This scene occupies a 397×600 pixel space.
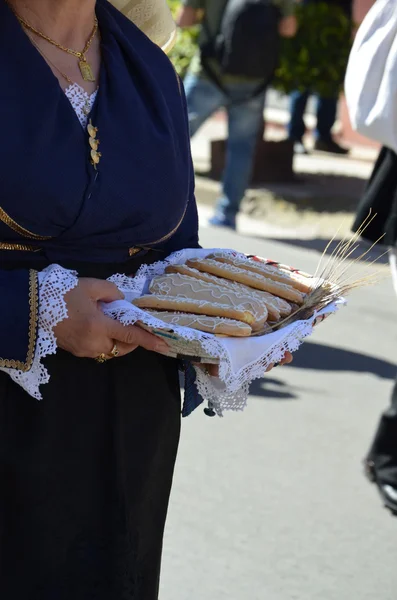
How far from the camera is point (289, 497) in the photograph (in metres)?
3.91

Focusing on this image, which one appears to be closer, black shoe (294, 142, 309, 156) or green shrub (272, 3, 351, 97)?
green shrub (272, 3, 351, 97)

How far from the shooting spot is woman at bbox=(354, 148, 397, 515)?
3.64 metres

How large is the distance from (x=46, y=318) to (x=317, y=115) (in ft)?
36.8

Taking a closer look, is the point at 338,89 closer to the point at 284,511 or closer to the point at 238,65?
the point at 238,65

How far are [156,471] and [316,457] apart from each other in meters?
2.21

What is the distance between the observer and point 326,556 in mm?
3541

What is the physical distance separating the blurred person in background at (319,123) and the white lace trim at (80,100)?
9.60m

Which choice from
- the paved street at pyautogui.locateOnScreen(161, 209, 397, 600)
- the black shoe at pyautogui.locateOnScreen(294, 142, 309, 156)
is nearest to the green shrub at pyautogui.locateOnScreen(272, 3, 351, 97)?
the black shoe at pyautogui.locateOnScreen(294, 142, 309, 156)

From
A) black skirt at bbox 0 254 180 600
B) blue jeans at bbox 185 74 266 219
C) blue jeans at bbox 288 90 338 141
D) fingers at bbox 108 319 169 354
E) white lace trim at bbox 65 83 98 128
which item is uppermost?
white lace trim at bbox 65 83 98 128

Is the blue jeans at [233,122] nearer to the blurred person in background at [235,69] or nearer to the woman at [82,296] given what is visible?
the blurred person in background at [235,69]

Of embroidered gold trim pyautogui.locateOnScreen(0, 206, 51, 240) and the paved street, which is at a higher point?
embroidered gold trim pyautogui.locateOnScreen(0, 206, 51, 240)

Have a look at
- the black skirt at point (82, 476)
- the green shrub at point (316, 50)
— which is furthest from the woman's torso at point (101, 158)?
the green shrub at point (316, 50)

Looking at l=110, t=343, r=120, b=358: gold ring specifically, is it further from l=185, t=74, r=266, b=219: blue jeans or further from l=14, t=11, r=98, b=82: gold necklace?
l=185, t=74, r=266, b=219: blue jeans

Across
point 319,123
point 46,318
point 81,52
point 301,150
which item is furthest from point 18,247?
point 319,123
